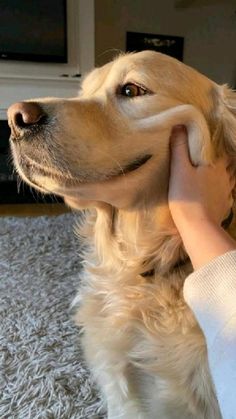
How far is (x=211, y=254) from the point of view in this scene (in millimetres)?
651

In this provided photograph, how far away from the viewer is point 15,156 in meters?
0.73

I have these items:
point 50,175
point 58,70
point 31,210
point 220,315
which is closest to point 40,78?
point 58,70

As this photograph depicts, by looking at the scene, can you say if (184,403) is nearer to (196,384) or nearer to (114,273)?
(196,384)

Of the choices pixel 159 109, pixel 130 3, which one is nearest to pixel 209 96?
pixel 159 109

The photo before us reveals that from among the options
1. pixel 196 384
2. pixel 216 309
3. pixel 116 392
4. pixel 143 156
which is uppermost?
pixel 143 156

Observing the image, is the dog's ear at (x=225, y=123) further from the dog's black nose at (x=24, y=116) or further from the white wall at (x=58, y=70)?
the white wall at (x=58, y=70)

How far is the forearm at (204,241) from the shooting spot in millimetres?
656

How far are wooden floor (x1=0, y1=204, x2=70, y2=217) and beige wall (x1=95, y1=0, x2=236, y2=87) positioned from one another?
4.68 ft

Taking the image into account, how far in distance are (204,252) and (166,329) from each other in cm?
21

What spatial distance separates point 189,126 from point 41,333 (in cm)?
83

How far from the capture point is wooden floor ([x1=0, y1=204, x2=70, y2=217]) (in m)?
2.67

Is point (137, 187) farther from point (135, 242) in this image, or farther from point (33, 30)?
point (33, 30)

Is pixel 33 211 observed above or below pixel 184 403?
below

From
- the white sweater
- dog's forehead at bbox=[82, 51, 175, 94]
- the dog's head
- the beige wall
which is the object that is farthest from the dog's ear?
the beige wall
